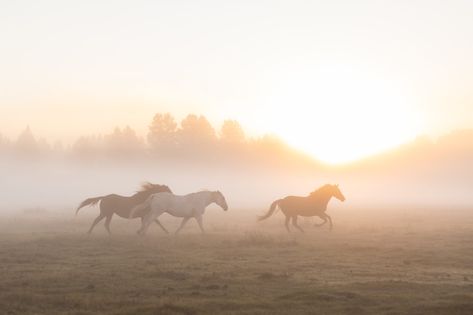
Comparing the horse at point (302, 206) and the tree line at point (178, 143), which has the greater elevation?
the tree line at point (178, 143)

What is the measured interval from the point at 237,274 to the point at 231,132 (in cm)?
8413

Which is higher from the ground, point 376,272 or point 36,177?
point 36,177

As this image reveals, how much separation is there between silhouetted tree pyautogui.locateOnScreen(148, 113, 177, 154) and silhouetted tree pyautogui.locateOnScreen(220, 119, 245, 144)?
972 cm

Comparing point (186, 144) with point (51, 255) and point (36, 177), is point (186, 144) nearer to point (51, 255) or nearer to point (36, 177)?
point (36, 177)

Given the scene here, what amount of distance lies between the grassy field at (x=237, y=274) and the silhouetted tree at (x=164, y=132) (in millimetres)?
67697

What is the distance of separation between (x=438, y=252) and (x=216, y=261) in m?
8.26

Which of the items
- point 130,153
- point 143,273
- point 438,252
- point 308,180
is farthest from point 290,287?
point 308,180

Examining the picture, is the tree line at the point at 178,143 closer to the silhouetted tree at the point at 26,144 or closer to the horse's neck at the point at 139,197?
the silhouetted tree at the point at 26,144

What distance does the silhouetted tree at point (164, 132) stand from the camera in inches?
3664

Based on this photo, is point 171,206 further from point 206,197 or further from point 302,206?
point 302,206

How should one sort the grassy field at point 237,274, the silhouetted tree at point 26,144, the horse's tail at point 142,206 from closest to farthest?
the grassy field at point 237,274 → the horse's tail at point 142,206 → the silhouetted tree at point 26,144

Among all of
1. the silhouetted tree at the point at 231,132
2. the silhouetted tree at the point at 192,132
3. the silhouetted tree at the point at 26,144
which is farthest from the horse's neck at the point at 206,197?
the silhouetted tree at the point at 26,144

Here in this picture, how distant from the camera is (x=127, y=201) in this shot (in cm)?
2678

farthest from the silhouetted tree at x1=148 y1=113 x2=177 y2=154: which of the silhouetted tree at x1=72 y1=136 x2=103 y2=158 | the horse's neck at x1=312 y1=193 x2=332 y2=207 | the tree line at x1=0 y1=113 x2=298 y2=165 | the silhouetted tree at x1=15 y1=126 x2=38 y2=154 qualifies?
the horse's neck at x1=312 y1=193 x2=332 y2=207
